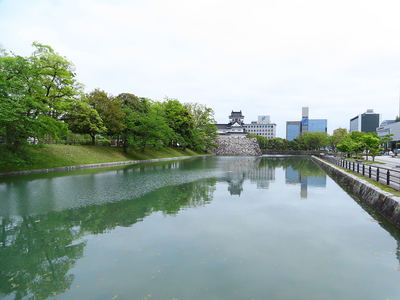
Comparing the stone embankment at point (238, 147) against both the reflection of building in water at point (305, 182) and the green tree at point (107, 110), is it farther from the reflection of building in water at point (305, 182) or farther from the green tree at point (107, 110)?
the reflection of building in water at point (305, 182)

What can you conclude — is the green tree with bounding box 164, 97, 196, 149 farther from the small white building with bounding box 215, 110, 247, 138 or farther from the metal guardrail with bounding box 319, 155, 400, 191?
the small white building with bounding box 215, 110, 247, 138

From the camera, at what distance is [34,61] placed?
73.1 ft

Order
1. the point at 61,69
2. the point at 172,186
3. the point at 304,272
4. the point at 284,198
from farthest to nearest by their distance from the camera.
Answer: the point at 61,69, the point at 172,186, the point at 284,198, the point at 304,272

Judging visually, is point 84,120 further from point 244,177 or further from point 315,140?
point 315,140

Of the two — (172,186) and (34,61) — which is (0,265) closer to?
(172,186)

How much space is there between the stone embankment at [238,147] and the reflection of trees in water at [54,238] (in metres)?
65.2

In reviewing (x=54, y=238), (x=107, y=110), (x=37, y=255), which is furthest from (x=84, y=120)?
(x=37, y=255)

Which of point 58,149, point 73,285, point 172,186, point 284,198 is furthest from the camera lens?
point 58,149

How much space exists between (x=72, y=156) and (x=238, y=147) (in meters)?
57.4

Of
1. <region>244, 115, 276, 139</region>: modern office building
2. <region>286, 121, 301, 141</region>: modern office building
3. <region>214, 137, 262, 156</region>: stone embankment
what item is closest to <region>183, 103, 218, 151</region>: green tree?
<region>214, 137, 262, 156</region>: stone embankment

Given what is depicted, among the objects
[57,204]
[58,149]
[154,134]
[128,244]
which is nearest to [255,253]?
[128,244]

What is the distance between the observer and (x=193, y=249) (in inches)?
247

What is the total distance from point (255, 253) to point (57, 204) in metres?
8.40

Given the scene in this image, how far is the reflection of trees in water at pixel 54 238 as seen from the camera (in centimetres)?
484
